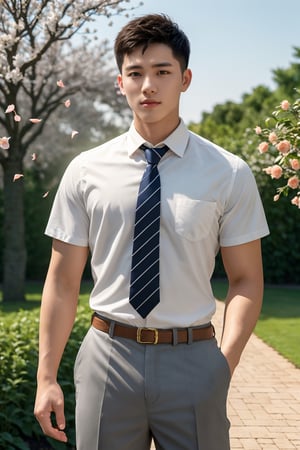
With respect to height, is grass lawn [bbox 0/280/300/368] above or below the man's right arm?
below

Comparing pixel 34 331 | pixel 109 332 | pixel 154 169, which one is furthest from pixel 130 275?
pixel 34 331

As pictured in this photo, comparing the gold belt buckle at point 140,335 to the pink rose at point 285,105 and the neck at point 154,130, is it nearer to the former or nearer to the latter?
the neck at point 154,130

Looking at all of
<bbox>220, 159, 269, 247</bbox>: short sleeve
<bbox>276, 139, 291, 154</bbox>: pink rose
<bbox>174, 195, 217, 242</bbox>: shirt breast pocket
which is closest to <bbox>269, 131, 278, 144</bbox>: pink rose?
<bbox>276, 139, 291, 154</bbox>: pink rose

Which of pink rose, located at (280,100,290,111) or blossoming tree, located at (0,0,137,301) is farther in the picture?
blossoming tree, located at (0,0,137,301)

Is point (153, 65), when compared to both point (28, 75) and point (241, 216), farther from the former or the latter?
point (28, 75)

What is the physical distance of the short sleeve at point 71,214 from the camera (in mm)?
2844

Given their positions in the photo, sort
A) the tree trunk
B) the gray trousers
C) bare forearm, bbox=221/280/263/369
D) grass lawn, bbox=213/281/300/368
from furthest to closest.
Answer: the tree trunk < grass lawn, bbox=213/281/300/368 < bare forearm, bbox=221/280/263/369 < the gray trousers

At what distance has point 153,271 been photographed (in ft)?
8.89

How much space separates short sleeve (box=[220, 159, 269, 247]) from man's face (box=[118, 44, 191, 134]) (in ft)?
1.15

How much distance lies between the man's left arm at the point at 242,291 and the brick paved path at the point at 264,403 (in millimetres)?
3455

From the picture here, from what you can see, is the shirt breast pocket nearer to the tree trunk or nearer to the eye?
the eye

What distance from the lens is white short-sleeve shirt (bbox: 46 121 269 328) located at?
2.71 metres

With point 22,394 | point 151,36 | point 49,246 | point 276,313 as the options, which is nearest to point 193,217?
point 151,36

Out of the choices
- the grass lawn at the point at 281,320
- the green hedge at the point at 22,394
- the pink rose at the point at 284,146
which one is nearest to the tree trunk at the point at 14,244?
the grass lawn at the point at 281,320
